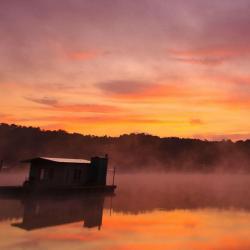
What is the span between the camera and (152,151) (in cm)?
18662

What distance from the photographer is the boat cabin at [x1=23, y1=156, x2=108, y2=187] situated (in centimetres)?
4978

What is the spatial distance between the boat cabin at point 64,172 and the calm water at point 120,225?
16.9 ft

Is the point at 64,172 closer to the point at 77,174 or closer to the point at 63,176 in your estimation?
the point at 63,176

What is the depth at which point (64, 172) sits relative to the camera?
51.9m

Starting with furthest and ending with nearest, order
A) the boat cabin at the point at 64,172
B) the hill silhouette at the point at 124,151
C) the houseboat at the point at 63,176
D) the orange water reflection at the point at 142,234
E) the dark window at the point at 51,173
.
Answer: the hill silhouette at the point at 124,151 → the dark window at the point at 51,173 → the boat cabin at the point at 64,172 → the houseboat at the point at 63,176 → the orange water reflection at the point at 142,234

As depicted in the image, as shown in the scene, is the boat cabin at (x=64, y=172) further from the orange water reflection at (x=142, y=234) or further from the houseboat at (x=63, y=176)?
the orange water reflection at (x=142, y=234)

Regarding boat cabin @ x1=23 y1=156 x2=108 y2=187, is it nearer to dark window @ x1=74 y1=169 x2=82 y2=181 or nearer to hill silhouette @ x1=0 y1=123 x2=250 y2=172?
dark window @ x1=74 y1=169 x2=82 y2=181

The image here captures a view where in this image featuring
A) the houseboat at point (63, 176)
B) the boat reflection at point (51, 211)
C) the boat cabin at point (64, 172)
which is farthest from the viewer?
the boat cabin at point (64, 172)

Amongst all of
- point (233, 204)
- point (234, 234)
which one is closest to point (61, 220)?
point (234, 234)

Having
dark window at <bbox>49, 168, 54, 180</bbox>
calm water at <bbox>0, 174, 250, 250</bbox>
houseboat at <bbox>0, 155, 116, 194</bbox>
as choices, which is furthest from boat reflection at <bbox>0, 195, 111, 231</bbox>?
dark window at <bbox>49, 168, 54, 180</bbox>

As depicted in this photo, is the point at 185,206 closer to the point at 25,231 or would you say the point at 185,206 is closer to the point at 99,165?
the point at 99,165

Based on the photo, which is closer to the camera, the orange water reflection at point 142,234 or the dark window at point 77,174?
the orange water reflection at point 142,234

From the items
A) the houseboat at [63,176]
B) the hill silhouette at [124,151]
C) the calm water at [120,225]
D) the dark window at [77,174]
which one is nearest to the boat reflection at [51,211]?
the calm water at [120,225]

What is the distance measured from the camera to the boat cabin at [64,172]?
163 ft
